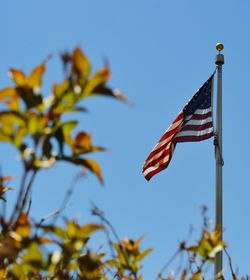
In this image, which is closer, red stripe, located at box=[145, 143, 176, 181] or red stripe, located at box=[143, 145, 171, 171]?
red stripe, located at box=[145, 143, 176, 181]

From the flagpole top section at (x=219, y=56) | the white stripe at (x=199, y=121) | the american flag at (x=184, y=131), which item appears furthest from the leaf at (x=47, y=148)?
the flagpole top section at (x=219, y=56)

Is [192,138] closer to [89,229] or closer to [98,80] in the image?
[89,229]

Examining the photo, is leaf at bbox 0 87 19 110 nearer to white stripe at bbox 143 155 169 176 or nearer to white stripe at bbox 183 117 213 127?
white stripe at bbox 143 155 169 176

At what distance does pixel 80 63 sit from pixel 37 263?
0.50 m

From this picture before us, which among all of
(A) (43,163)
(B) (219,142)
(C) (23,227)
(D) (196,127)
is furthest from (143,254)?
A: (B) (219,142)

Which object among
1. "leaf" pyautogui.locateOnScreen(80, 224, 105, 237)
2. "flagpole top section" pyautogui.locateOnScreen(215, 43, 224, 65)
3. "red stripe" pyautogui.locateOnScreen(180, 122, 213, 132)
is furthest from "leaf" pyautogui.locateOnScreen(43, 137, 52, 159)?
"flagpole top section" pyautogui.locateOnScreen(215, 43, 224, 65)

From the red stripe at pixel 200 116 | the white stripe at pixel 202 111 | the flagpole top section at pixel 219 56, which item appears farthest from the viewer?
the flagpole top section at pixel 219 56

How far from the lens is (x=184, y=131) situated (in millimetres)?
9758

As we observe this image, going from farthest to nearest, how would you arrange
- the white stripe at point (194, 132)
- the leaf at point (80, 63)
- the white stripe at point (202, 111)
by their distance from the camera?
the white stripe at point (202, 111) < the white stripe at point (194, 132) < the leaf at point (80, 63)

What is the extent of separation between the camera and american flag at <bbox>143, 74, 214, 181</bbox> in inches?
370

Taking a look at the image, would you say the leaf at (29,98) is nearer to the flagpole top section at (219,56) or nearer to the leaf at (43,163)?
the leaf at (43,163)

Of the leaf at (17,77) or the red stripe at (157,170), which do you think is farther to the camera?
the red stripe at (157,170)

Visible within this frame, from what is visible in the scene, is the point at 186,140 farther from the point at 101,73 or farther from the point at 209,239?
the point at 101,73

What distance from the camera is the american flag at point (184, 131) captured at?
9398mm
